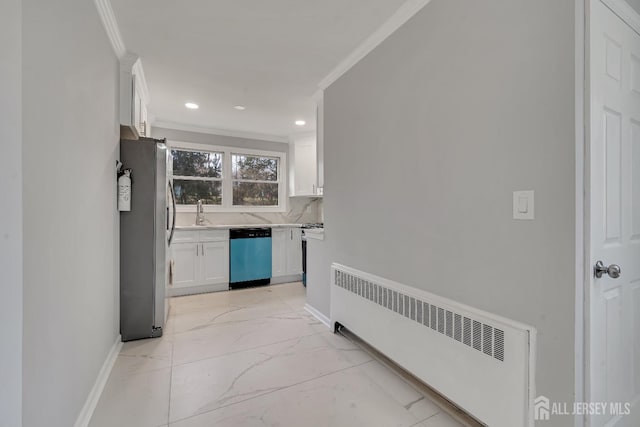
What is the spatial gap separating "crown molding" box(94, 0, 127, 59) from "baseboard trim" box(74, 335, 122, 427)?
2330 mm

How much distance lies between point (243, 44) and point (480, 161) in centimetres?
200

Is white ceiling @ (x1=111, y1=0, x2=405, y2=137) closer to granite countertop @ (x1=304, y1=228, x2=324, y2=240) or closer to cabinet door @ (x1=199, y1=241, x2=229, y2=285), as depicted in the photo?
granite countertop @ (x1=304, y1=228, x2=324, y2=240)

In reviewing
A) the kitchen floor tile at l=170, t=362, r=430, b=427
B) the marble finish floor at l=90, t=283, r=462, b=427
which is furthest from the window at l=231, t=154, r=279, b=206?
the kitchen floor tile at l=170, t=362, r=430, b=427

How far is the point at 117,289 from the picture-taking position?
7.73 feet

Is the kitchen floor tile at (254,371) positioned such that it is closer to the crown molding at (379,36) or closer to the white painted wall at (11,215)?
the white painted wall at (11,215)

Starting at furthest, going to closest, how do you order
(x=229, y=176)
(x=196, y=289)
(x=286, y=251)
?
(x=229, y=176) < (x=286, y=251) < (x=196, y=289)

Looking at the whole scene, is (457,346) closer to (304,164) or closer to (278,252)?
(278,252)

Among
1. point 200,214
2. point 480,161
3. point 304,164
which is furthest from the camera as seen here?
point 304,164

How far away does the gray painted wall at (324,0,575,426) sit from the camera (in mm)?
1120

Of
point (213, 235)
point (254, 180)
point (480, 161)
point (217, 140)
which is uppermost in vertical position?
point (217, 140)

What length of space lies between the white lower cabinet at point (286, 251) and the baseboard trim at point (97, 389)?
2.39 m

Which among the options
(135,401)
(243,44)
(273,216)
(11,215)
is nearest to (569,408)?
(11,215)

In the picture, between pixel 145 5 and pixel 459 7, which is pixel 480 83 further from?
pixel 145 5

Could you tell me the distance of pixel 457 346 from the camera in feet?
4.86
